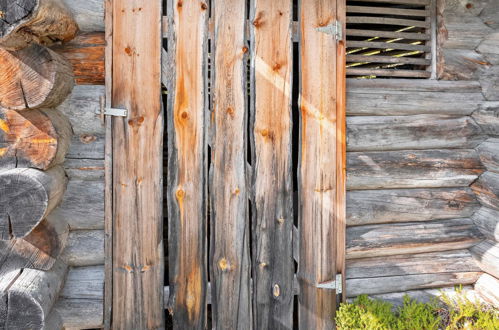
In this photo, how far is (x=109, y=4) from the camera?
2783 mm

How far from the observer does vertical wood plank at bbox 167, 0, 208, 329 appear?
2877 millimetres

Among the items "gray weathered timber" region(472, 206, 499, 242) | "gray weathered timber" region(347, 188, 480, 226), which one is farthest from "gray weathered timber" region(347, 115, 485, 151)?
"gray weathered timber" region(472, 206, 499, 242)

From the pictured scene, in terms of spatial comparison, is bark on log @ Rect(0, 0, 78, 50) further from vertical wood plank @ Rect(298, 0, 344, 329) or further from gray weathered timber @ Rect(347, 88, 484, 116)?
gray weathered timber @ Rect(347, 88, 484, 116)

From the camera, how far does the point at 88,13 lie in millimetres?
2768

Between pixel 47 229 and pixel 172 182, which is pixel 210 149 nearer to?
pixel 172 182

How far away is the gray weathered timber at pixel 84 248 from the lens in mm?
2822

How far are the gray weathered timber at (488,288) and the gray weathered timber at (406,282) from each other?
0.19 feet

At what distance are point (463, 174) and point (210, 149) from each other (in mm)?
2111

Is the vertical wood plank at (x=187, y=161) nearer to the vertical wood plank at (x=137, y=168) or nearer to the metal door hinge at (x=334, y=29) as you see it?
the vertical wood plank at (x=137, y=168)

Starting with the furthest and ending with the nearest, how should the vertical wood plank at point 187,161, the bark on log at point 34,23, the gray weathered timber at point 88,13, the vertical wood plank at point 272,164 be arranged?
the vertical wood plank at point 272,164, the vertical wood plank at point 187,161, the gray weathered timber at point 88,13, the bark on log at point 34,23

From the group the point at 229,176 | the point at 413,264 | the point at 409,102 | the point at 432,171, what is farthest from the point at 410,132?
the point at 229,176

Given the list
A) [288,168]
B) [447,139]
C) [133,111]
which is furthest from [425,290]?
[133,111]

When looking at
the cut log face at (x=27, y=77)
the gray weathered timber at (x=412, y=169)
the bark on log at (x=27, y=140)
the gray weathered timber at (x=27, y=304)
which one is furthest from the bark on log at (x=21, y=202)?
the gray weathered timber at (x=412, y=169)

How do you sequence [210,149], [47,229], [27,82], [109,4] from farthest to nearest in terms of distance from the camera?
[210,149], [109,4], [47,229], [27,82]
